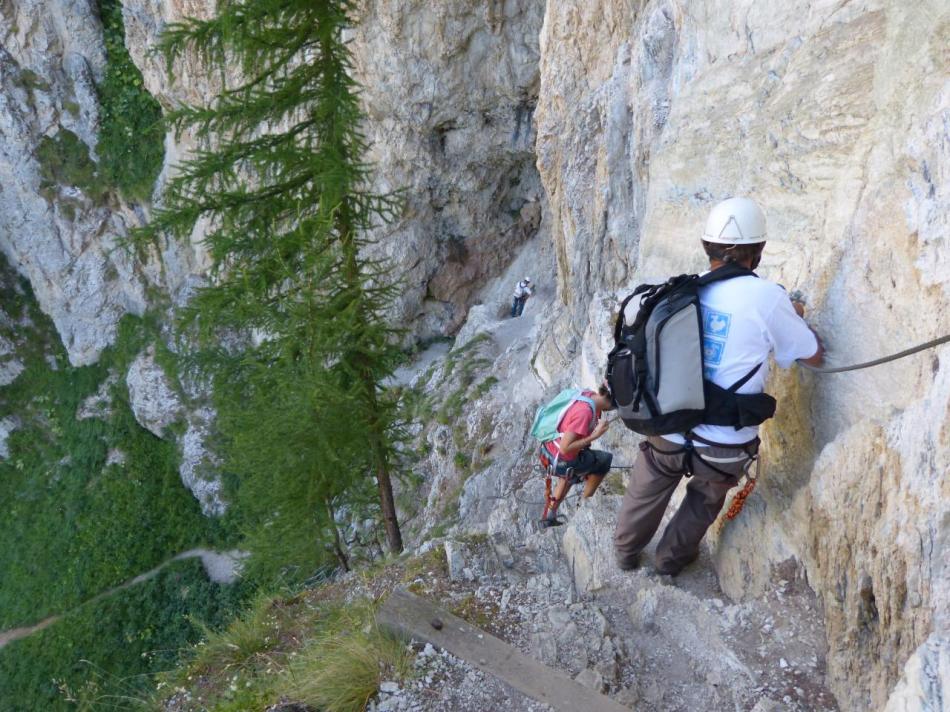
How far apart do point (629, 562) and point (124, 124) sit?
91.0ft

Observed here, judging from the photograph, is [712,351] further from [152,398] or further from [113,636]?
[152,398]

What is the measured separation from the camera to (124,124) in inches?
1001

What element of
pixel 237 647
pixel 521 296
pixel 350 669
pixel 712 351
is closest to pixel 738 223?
pixel 712 351

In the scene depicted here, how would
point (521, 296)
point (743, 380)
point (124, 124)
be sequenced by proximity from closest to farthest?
point (743, 380) → point (521, 296) → point (124, 124)

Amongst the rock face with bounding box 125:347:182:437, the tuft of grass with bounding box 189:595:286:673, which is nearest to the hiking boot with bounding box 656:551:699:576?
the tuft of grass with bounding box 189:595:286:673

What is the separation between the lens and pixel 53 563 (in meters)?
21.2

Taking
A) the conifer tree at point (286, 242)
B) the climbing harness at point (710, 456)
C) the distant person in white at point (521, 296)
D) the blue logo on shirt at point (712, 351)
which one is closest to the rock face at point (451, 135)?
the distant person in white at point (521, 296)

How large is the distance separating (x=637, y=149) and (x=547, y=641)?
5603 mm

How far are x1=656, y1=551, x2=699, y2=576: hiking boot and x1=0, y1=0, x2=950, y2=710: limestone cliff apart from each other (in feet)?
0.74

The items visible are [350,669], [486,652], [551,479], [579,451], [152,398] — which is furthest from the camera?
[152,398]

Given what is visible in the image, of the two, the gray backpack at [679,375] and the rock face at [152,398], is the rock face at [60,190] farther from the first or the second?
the gray backpack at [679,375]

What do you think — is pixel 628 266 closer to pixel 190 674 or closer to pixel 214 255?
pixel 214 255

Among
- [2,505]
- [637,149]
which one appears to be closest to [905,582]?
[637,149]

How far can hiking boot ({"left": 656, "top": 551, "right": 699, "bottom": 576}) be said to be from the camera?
436 centimetres
